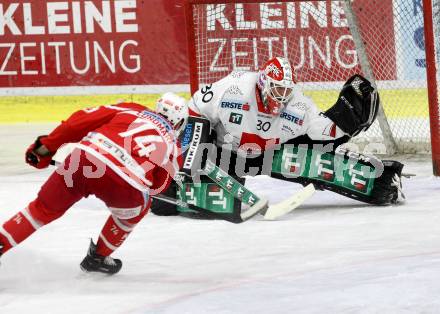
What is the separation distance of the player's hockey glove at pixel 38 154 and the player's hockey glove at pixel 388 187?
2.27m

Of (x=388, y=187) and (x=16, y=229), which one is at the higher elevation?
(x=16, y=229)

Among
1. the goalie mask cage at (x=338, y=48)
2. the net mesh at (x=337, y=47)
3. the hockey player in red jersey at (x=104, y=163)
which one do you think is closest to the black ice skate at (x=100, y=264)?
the hockey player in red jersey at (x=104, y=163)

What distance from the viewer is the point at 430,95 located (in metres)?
6.82

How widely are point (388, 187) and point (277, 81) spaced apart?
86 centimetres

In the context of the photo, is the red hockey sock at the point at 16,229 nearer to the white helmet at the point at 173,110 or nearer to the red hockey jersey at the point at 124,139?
the red hockey jersey at the point at 124,139

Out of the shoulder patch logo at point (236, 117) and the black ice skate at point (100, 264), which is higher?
the shoulder patch logo at point (236, 117)

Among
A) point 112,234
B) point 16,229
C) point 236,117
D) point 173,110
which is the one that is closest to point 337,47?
point 236,117

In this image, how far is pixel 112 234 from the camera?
14.5 ft

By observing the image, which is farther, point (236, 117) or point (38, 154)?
point (236, 117)

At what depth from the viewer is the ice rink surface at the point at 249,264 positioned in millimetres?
3963

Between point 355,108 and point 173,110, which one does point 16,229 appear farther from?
point 355,108

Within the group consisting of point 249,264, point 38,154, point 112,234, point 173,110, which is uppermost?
point 173,110

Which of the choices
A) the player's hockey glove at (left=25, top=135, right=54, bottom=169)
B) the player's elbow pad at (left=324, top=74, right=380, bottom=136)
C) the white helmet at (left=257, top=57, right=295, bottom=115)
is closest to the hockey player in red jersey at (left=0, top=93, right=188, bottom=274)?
the player's hockey glove at (left=25, top=135, right=54, bottom=169)

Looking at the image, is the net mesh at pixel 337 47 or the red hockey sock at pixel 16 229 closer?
the red hockey sock at pixel 16 229
